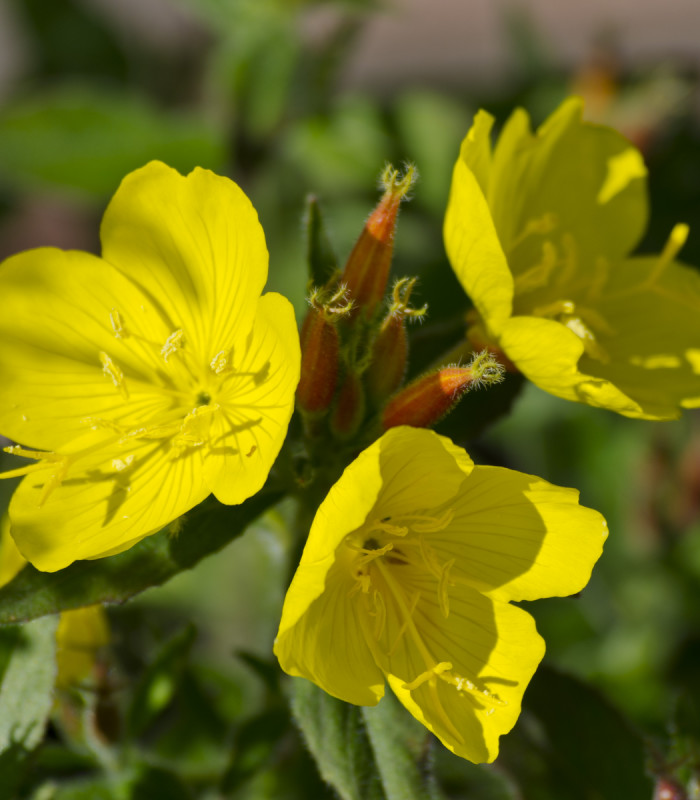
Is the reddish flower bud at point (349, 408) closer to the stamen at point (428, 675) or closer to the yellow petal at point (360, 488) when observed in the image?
the yellow petal at point (360, 488)

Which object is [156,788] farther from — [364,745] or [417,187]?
[417,187]

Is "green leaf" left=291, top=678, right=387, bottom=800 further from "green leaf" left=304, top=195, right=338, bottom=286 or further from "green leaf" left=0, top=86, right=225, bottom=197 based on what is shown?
"green leaf" left=0, top=86, right=225, bottom=197

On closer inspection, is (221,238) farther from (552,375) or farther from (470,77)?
(470,77)

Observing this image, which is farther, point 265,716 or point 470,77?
point 470,77

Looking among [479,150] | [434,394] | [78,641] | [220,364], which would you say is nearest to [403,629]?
[434,394]

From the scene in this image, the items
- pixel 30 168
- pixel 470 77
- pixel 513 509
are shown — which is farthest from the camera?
pixel 470 77

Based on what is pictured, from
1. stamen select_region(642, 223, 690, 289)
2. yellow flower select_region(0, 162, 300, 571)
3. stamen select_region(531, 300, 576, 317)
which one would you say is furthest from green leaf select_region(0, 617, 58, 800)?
stamen select_region(642, 223, 690, 289)

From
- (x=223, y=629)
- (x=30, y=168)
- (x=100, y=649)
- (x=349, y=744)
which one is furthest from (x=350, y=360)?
(x=30, y=168)

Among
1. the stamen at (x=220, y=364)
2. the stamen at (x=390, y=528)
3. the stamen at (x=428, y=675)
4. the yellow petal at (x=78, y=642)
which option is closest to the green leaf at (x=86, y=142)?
the stamen at (x=220, y=364)
